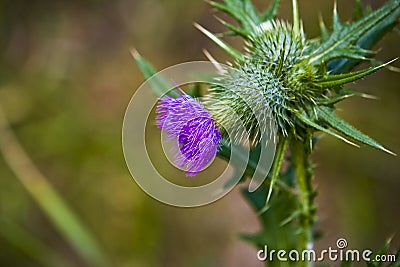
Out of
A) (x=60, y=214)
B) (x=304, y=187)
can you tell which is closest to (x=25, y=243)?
(x=60, y=214)

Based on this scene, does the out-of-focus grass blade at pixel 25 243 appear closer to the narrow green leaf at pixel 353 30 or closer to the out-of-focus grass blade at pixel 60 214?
the out-of-focus grass blade at pixel 60 214

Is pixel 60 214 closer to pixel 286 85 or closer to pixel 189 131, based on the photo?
pixel 189 131

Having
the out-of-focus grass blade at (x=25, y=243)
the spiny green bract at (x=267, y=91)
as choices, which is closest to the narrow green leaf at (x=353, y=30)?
the spiny green bract at (x=267, y=91)

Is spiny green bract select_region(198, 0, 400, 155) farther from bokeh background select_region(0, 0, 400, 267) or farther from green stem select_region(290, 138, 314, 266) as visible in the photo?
bokeh background select_region(0, 0, 400, 267)

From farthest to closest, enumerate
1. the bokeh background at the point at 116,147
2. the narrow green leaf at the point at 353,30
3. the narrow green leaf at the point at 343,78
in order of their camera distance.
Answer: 1. the bokeh background at the point at 116,147
2. the narrow green leaf at the point at 353,30
3. the narrow green leaf at the point at 343,78

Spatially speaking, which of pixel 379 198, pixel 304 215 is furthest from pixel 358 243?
pixel 304 215

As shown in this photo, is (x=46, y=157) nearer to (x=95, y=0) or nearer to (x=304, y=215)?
(x=95, y=0)
